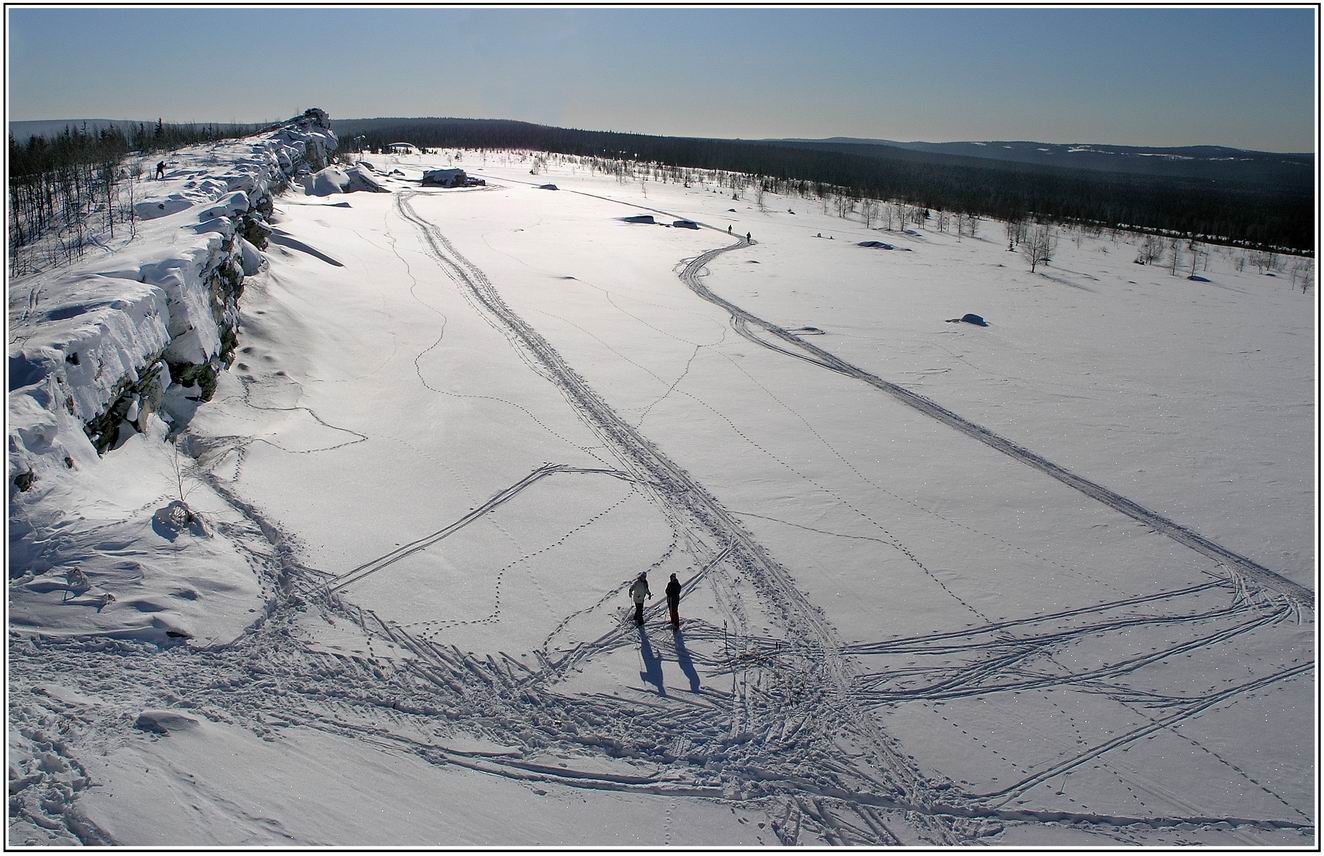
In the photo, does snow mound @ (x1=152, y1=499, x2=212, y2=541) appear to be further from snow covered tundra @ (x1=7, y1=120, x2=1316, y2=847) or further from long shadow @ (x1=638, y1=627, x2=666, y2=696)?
long shadow @ (x1=638, y1=627, x2=666, y2=696)

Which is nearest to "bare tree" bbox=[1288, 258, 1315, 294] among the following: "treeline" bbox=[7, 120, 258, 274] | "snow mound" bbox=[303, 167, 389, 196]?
"treeline" bbox=[7, 120, 258, 274]

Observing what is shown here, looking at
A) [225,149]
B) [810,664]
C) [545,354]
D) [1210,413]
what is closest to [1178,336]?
[1210,413]

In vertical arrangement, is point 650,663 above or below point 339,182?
below

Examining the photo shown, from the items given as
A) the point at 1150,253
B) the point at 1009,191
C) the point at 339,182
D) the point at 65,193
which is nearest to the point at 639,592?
the point at 65,193

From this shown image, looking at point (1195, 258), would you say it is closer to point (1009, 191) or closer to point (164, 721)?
point (164, 721)

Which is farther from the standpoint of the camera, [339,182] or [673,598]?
[339,182]

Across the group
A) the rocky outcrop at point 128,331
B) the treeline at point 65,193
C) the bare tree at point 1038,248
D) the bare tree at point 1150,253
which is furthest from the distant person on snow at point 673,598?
the bare tree at point 1150,253

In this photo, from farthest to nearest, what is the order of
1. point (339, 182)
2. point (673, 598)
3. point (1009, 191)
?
point (1009, 191)
point (339, 182)
point (673, 598)
